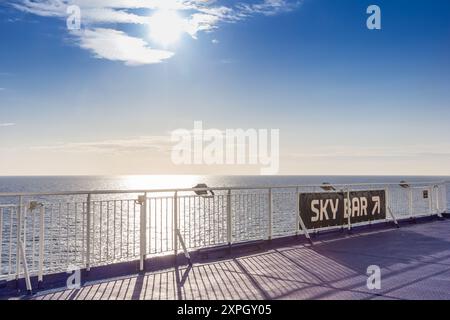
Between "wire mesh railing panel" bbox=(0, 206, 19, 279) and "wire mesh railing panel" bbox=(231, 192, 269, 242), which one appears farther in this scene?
"wire mesh railing panel" bbox=(231, 192, 269, 242)

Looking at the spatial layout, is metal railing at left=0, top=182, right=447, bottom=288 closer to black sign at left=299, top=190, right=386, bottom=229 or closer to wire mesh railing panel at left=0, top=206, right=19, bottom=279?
Result: wire mesh railing panel at left=0, top=206, right=19, bottom=279

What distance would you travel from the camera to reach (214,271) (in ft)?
24.7

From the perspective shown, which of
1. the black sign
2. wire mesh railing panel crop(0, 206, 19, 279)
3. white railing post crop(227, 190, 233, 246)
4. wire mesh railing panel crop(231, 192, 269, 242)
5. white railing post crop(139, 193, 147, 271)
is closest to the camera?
wire mesh railing panel crop(0, 206, 19, 279)

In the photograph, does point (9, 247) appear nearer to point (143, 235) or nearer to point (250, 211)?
point (143, 235)

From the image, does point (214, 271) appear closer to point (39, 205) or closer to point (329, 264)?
point (329, 264)

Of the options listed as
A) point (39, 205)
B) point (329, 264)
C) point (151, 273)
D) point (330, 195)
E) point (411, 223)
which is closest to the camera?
point (39, 205)

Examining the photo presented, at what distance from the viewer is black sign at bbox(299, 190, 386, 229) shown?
1137cm

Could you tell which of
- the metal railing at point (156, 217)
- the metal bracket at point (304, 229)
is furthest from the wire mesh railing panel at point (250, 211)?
the metal bracket at point (304, 229)

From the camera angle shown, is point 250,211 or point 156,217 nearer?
point 156,217

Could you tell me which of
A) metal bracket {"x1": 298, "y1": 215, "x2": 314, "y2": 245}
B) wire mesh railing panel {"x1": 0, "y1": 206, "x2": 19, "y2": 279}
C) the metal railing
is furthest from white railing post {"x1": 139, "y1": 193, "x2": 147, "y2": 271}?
metal bracket {"x1": 298, "y1": 215, "x2": 314, "y2": 245}

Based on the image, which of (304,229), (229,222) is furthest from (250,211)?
(229,222)

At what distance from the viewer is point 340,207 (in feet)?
40.1
